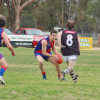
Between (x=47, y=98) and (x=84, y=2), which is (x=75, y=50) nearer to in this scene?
(x=47, y=98)

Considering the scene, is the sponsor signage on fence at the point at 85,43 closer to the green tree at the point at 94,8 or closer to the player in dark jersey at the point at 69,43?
the green tree at the point at 94,8

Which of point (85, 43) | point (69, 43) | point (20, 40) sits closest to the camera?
point (69, 43)

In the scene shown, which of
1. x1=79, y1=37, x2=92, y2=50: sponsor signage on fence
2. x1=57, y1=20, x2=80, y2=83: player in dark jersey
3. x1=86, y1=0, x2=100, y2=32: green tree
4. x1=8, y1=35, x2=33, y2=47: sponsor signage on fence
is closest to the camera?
x1=57, y1=20, x2=80, y2=83: player in dark jersey

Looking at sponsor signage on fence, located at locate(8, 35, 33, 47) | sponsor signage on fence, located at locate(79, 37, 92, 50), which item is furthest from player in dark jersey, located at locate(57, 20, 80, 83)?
sponsor signage on fence, located at locate(79, 37, 92, 50)

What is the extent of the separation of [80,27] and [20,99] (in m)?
38.4

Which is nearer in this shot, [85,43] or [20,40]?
[20,40]

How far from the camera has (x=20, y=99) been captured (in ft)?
16.9

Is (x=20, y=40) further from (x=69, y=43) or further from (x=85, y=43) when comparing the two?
(x=69, y=43)

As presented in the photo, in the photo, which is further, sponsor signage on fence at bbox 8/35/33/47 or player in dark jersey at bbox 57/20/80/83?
sponsor signage on fence at bbox 8/35/33/47

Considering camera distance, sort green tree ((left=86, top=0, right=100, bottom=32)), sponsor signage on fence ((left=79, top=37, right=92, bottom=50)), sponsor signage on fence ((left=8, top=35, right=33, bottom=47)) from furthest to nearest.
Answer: green tree ((left=86, top=0, right=100, bottom=32)), sponsor signage on fence ((left=79, top=37, right=92, bottom=50)), sponsor signage on fence ((left=8, top=35, right=33, bottom=47))

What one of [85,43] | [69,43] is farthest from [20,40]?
[69,43]

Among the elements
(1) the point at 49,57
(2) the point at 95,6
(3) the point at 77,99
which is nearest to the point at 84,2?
(2) the point at 95,6

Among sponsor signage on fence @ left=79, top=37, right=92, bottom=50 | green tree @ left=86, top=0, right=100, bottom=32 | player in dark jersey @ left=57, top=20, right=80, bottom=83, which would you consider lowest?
sponsor signage on fence @ left=79, top=37, right=92, bottom=50

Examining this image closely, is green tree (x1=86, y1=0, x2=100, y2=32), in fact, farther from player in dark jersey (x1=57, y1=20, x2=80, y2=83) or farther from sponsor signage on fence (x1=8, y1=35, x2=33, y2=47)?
player in dark jersey (x1=57, y1=20, x2=80, y2=83)
